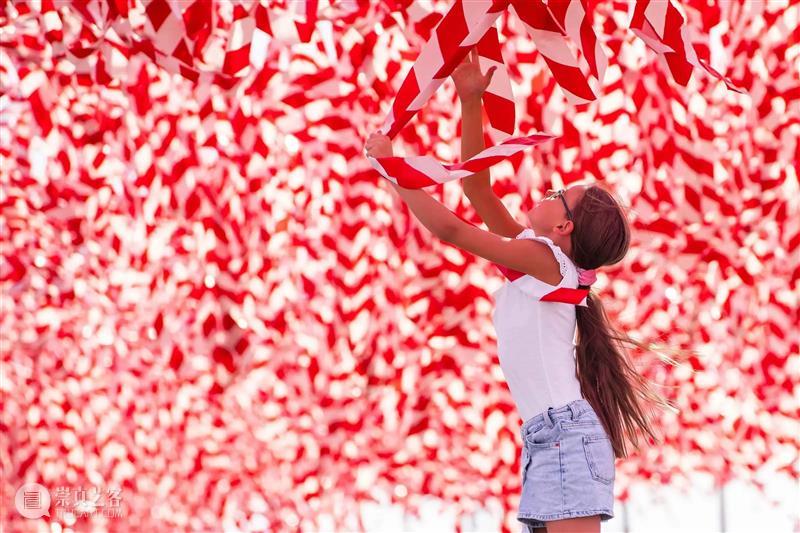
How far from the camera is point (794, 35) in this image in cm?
242

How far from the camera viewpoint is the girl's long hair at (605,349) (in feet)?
4.75

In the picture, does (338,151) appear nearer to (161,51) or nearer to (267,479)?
(161,51)

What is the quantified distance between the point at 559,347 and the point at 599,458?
0.56 feet

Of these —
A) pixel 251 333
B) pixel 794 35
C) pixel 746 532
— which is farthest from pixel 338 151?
pixel 746 532

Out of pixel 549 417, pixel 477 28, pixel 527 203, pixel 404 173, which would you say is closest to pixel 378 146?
pixel 404 173

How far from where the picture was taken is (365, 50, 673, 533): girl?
1.35m

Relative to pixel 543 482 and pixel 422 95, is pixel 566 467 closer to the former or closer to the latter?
pixel 543 482

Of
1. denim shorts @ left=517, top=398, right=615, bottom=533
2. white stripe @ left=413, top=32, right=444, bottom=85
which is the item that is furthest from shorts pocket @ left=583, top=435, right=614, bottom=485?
white stripe @ left=413, top=32, right=444, bottom=85

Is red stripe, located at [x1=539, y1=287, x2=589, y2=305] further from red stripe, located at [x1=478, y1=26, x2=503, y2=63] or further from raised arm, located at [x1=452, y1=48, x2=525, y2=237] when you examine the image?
red stripe, located at [x1=478, y1=26, x2=503, y2=63]

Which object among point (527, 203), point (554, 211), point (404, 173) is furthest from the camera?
point (527, 203)

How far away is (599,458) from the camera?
138cm

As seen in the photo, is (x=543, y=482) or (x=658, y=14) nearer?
(x=543, y=482)

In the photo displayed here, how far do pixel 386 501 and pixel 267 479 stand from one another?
32 cm

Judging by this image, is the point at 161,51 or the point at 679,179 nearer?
the point at 161,51
